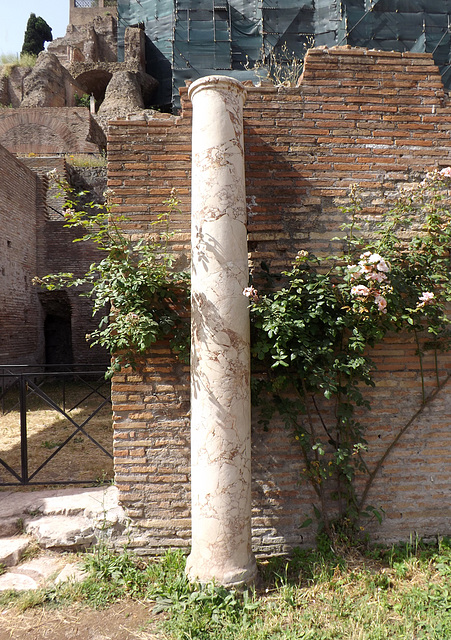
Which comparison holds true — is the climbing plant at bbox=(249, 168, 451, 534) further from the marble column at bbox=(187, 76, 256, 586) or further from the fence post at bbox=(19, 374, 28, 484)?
the fence post at bbox=(19, 374, 28, 484)

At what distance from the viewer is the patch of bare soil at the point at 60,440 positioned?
191 inches

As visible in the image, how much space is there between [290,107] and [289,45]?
1310 cm

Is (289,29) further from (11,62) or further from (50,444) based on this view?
(11,62)

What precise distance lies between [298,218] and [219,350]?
134 centimetres

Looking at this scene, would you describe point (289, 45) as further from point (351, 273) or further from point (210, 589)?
point (210, 589)

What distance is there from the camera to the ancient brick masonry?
10.6 feet

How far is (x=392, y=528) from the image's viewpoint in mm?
3312

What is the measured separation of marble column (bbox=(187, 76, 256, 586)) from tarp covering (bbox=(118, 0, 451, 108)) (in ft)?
37.9

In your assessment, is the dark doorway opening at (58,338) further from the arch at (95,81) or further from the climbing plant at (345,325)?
the arch at (95,81)

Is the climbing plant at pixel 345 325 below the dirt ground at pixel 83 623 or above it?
above

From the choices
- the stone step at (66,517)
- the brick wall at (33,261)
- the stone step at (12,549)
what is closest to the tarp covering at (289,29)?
the brick wall at (33,261)

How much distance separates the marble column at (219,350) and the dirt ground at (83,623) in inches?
16.0

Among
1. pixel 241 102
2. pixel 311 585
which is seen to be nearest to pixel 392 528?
pixel 311 585

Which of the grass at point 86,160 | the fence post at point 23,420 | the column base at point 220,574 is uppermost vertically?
the grass at point 86,160
